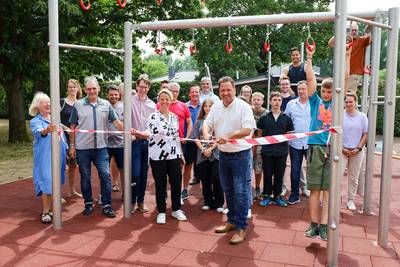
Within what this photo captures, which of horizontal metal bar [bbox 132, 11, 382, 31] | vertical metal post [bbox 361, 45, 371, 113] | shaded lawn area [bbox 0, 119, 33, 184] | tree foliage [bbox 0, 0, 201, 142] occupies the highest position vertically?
tree foliage [bbox 0, 0, 201, 142]

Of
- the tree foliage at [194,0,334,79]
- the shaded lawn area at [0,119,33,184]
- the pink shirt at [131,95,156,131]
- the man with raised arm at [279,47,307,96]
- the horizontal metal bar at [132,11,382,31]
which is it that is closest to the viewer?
the horizontal metal bar at [132,11,382,31]

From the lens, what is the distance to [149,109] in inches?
215

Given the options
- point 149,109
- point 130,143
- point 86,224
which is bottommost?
point 86,224

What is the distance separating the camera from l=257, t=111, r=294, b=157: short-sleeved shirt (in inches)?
220

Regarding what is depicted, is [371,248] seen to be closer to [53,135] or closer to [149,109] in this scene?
[149,109]

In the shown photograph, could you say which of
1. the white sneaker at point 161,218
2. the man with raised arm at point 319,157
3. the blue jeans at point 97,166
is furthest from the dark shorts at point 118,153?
the man with raised arm at point 319,157

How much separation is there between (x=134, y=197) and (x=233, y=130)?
6.30 feet

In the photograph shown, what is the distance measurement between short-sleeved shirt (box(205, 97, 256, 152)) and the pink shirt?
4.46 ft

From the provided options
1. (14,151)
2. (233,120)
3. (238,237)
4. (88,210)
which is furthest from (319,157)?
(14,151)

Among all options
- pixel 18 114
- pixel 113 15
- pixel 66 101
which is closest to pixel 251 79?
pixel 113 15

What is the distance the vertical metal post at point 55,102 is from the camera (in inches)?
174

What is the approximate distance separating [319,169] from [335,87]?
0.98 meters

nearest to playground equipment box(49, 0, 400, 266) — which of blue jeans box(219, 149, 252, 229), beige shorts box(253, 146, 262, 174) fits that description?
blue jeans box(219, 149, 252, 229)

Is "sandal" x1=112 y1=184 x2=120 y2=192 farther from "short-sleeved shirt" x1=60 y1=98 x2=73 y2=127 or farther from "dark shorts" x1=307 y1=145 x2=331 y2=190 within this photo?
"dark shorts" x1=307 y1=145 x2=331 y2=190
